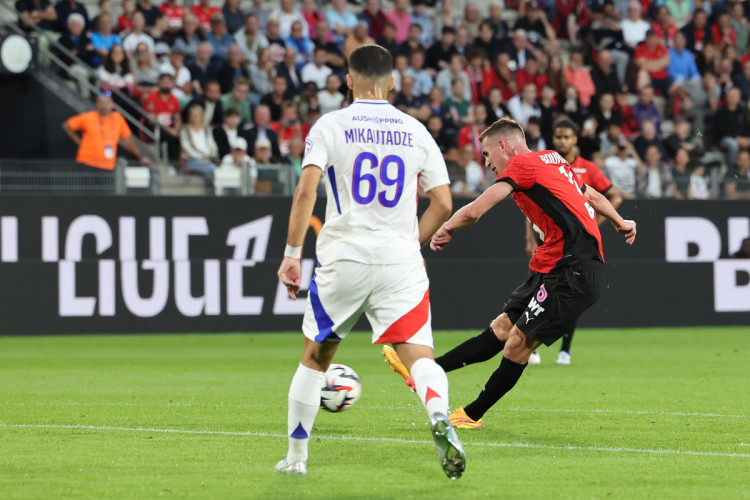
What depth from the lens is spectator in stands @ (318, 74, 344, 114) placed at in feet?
65.3

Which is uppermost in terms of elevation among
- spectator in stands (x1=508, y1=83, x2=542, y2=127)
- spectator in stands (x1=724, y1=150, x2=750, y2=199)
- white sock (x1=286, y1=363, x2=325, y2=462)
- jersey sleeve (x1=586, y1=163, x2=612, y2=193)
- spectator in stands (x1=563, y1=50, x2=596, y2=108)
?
spectator in stands (x1=563, y1=50, x2=596, y2=108)

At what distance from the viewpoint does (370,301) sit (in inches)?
239

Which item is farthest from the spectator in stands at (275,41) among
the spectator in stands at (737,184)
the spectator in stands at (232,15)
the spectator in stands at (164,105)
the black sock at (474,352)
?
the black sock at (474,352)

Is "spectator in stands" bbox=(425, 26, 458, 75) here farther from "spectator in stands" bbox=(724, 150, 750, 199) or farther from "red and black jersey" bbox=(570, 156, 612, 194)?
"red and black jersey" bbox=(570, 156, 612, 194)

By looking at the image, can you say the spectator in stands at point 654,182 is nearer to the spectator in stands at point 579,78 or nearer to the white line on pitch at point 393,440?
the spectator in stands at point 579,78

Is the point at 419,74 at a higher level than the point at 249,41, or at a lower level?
lower

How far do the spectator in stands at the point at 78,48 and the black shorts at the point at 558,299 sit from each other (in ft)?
A: 40.8

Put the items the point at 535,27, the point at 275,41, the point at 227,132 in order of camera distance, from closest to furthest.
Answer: the point at 227,132, the point at 275,41, the point at 535,27

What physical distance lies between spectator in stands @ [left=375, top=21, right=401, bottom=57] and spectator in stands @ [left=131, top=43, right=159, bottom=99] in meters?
4.07

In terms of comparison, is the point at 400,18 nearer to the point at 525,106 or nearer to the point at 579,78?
the point at 525,106

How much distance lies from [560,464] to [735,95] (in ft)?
55.6

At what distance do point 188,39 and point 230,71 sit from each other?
1.02 meters

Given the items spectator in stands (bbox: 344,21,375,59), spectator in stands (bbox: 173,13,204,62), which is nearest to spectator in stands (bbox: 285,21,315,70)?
spectator in stands (bbox: 344,21,375,59)

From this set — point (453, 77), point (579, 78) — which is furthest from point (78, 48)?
point (579, 78)
